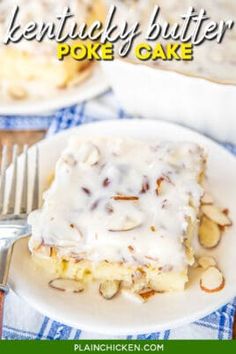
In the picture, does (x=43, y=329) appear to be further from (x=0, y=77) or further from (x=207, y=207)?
(x=0, y=77)

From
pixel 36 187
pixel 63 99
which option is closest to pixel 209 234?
pixel 36 187

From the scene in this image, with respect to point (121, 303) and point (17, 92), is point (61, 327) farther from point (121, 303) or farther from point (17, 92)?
point (17, 92)

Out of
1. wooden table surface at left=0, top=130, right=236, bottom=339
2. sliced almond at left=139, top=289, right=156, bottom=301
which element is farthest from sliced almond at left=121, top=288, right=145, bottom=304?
wooden table surface at left=0, top=130, right=236, bottom=339

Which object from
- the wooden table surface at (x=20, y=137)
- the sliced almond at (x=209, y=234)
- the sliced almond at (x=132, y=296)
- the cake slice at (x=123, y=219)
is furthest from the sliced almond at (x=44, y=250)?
the wooden table surface at (x=20, y=137)

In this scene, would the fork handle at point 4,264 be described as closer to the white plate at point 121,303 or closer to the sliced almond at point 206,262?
the white plate at point 121,303

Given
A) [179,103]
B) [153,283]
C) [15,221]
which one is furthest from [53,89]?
[153,283]

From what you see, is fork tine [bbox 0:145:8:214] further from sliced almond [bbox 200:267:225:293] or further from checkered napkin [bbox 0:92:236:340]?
sliced almond [bbox 200:267:225:293]
